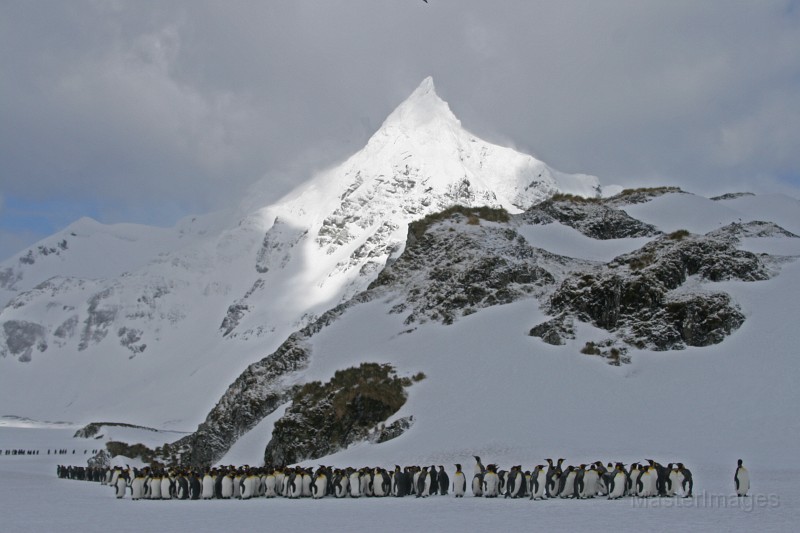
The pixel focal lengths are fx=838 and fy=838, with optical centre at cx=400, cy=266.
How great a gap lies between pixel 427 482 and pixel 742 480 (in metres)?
13.3

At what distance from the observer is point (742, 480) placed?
28953mm

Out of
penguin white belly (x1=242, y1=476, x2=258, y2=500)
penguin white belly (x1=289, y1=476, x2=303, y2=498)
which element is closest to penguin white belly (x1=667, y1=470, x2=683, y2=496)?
penguin white belly (x1=289, y1=476, x2=303, y2=498)

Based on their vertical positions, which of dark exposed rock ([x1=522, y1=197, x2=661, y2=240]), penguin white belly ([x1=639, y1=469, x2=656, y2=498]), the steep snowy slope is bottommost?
penguin white belly ([x1=639, y1=469, x2=656, y2=498])

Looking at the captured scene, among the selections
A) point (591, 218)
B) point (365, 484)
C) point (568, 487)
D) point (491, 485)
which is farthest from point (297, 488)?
point (591, 218)

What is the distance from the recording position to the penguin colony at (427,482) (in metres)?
31.4

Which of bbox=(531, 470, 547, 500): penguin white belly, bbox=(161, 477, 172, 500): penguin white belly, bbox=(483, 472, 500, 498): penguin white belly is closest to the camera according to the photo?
bbox=(531, 470, 547, 500): penguin white belly

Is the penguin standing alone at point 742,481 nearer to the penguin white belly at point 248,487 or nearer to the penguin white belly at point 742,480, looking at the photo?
the penguin white belly at point 742,480

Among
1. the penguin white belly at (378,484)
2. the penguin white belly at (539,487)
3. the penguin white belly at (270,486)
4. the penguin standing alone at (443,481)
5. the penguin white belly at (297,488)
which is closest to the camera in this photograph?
the penguin white belly at (539,487)

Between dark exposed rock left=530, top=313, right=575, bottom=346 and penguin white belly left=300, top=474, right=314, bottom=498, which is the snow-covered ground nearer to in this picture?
penguin white belly left=300, top=474, right=314, bottom=498

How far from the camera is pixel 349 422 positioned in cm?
5434

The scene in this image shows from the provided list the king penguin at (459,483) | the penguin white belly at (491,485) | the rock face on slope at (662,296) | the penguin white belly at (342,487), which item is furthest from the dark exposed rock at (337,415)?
the penguin white belly at (491,485)

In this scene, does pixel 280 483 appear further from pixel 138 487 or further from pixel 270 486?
pixel 138 487

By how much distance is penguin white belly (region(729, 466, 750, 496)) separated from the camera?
94.8ft

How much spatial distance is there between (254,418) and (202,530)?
120 feet
